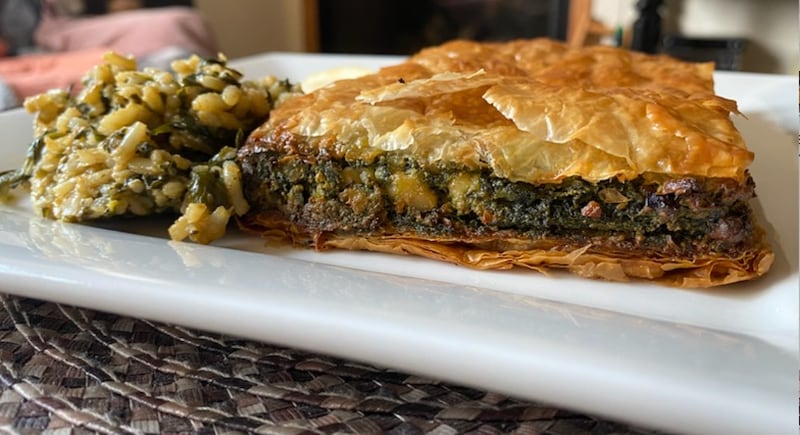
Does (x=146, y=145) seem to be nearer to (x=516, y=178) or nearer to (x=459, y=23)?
(x=516, y=178)

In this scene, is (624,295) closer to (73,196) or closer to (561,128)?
(561,128)

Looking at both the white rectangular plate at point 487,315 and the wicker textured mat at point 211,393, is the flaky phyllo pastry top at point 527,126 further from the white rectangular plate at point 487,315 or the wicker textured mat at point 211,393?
the wicker textured mat at point 211,393

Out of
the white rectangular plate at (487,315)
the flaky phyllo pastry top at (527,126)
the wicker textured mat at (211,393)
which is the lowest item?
the wicker textured mat at (211,393)

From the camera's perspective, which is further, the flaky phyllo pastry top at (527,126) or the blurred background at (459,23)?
the blurred background at (459,23)

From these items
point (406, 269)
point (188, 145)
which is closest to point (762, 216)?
point (406, 269)

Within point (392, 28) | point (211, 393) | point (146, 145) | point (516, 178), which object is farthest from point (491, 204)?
point (392, 28)

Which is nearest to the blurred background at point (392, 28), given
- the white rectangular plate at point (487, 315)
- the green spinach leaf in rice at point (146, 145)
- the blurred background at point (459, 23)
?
the blurred background at point (459, 23)
